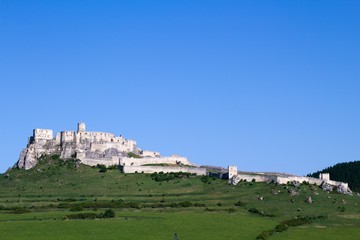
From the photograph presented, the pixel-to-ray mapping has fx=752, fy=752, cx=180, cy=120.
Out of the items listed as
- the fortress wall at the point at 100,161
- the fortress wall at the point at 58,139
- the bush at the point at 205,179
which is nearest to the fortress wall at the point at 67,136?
the fortress wall at the point at 58,139

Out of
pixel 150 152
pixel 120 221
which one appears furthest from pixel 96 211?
pixel 150 152

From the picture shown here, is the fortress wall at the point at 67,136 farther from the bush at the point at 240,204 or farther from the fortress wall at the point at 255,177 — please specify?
the bush at the point at 240,204

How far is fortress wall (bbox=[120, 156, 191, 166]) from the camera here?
175 metres

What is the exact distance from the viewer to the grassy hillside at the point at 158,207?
358 ft

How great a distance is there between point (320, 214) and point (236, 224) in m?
20.0

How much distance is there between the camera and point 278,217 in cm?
12481

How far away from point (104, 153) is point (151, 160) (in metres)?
11.5

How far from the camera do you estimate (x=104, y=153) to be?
594 ft

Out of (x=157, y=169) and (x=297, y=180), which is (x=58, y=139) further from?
(x=297, y=180)

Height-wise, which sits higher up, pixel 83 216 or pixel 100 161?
Result: pixel 100 161

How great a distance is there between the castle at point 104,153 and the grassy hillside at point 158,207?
322 cm

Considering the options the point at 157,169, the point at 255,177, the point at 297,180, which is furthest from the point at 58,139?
the point at 297,180

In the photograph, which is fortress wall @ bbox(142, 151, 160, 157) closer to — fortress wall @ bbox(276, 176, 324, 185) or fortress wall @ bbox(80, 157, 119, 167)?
fortress wall @ bbox(80, 157, 119, 167)

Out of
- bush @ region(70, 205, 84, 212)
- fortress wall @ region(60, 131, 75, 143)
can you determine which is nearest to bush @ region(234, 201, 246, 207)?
bush @ region(70, 205, 84, 212)
